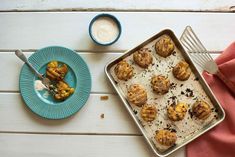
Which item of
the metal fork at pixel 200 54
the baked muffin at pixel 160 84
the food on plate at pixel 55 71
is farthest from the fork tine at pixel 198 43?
the food on plate at pixel 55 71

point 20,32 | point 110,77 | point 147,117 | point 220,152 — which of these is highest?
point 20,32

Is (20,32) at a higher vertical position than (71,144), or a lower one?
higher

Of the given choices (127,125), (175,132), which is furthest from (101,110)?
(175,132)

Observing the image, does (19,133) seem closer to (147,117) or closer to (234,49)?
(147,117)

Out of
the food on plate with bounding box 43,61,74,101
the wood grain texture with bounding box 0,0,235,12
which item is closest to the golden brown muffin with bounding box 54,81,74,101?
the food on plate with bounding box 43,61,74,101

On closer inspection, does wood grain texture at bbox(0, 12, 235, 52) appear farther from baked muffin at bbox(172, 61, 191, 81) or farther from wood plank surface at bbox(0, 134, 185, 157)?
wood plank surface at bbox(0, 134, 185, 157)

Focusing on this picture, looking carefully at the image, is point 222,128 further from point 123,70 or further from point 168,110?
point 123,70
